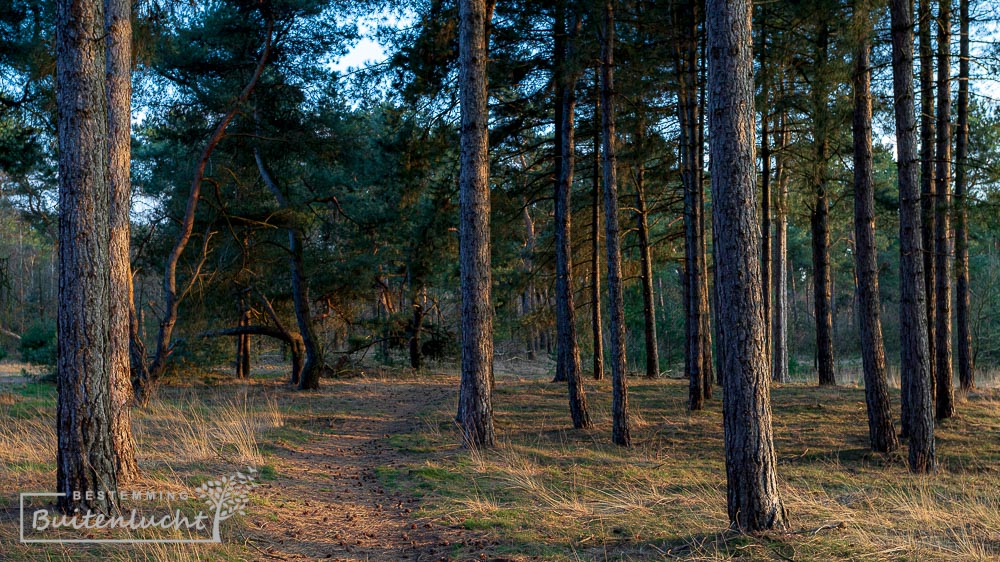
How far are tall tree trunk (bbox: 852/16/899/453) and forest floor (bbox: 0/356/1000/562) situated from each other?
19.8 inches

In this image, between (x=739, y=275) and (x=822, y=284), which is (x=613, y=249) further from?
(x=822, y=284)

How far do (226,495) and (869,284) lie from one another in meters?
9.10

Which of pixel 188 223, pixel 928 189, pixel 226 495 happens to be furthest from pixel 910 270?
pixel 188 223

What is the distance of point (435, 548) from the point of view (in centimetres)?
545

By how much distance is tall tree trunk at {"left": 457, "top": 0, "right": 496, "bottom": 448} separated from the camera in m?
9.74

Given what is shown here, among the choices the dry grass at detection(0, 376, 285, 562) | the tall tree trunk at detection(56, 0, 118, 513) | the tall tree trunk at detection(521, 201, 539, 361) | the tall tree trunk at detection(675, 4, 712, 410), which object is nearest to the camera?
the dry grass at detection(0, 376, 285, 562)

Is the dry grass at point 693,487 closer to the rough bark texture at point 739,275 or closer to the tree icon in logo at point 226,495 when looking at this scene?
the rough bark texture at point 739,275

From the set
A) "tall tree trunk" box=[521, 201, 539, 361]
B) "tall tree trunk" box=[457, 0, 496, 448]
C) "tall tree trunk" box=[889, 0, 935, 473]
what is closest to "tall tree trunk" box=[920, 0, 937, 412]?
"tall tree trunk" box=[889, 0, 935, 473]

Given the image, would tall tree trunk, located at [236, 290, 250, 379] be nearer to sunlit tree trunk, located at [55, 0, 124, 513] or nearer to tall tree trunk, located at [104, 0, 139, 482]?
tall tree trunk, located at [104, 0, 139, 482]

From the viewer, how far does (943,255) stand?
12289 millimetres

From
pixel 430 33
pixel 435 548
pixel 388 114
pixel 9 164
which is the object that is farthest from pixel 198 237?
pixel 435 548

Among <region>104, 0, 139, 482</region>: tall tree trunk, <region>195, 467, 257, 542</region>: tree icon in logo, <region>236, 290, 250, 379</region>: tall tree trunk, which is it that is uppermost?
<region>104, 0, 139, 482</region>: tall tree trunk

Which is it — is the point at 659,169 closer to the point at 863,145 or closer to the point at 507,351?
the point at 863,145

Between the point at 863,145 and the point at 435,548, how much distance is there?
8745 mm
